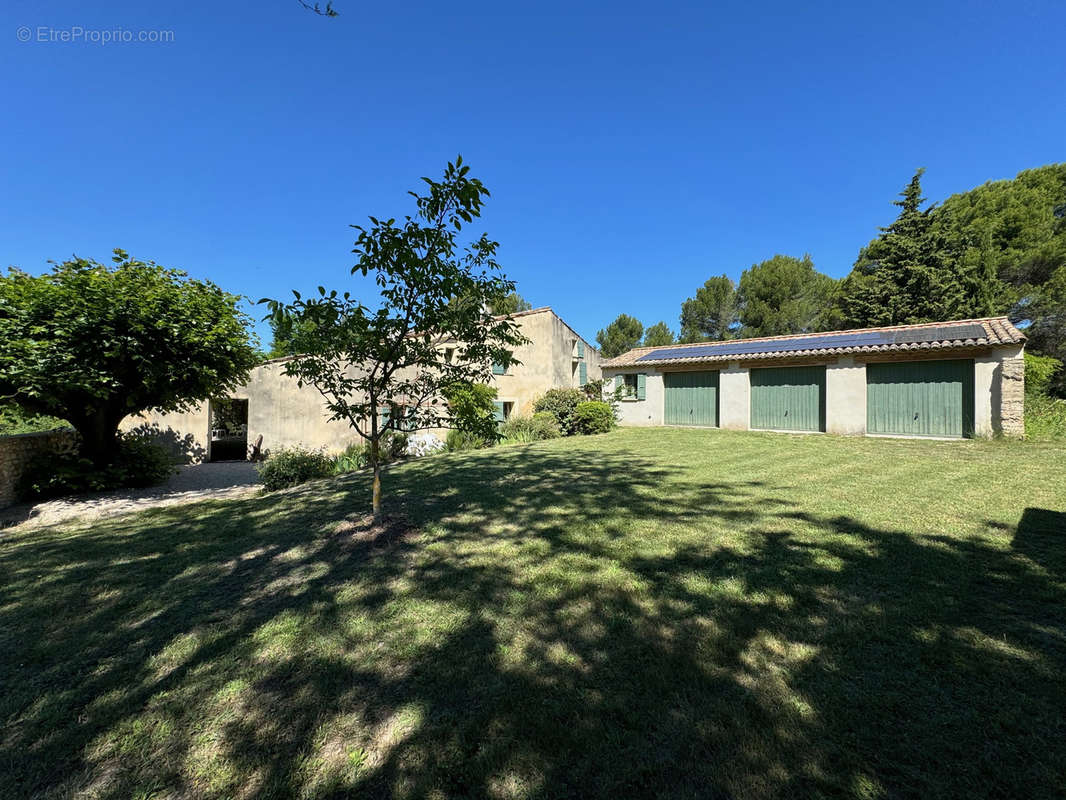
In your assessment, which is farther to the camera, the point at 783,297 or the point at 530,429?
the point at 783,297

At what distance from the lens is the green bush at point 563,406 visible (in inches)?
630

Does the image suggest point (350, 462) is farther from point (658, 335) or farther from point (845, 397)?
point (658, 335)

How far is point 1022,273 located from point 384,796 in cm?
2929

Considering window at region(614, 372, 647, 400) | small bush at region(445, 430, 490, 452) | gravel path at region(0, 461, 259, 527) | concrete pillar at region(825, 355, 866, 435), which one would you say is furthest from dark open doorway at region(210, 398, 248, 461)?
concrete pillar at region(825, 355, 866, 435)

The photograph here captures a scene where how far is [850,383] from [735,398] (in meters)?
3.40

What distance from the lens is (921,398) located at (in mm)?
12445

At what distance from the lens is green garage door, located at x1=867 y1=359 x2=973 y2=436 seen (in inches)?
465

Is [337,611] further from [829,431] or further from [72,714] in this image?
[829,431]

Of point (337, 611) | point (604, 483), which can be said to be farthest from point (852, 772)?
point (604, 483)

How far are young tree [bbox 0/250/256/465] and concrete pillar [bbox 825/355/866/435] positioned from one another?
654 inches

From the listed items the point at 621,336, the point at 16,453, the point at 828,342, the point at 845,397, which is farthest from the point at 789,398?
the point at 621,336

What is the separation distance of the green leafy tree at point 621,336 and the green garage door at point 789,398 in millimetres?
25145

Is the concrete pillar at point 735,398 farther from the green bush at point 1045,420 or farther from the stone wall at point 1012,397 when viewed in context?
the green bush at point 1045,420

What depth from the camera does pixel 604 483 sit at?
6.96 metres
